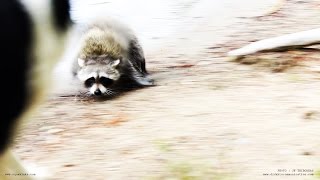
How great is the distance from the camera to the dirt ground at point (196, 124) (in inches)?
144

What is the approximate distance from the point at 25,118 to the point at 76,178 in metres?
0.83

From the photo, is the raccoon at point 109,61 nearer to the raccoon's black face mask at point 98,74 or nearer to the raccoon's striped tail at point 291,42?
the raccoon's black face mask at point 98,74

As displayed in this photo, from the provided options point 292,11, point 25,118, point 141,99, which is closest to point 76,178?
point 25,118

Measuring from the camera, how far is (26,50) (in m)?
2.71

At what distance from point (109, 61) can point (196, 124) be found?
6.09 ft

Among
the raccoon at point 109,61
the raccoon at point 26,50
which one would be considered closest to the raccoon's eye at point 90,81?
the raccoon at point 109,61

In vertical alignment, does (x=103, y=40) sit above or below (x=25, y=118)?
below

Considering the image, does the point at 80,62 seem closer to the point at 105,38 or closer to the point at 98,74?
the point at 98,74

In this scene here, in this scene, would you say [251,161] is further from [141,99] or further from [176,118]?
[141,99]

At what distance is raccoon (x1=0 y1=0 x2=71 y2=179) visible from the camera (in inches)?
104

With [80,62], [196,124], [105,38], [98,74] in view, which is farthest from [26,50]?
[105,38]

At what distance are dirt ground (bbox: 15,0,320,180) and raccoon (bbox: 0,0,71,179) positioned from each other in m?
0.94

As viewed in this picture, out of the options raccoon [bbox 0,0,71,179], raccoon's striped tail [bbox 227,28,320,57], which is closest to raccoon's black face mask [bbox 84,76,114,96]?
raccoon's striped tail [bbox 227,28,320,57]

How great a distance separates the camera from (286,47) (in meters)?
5.62
